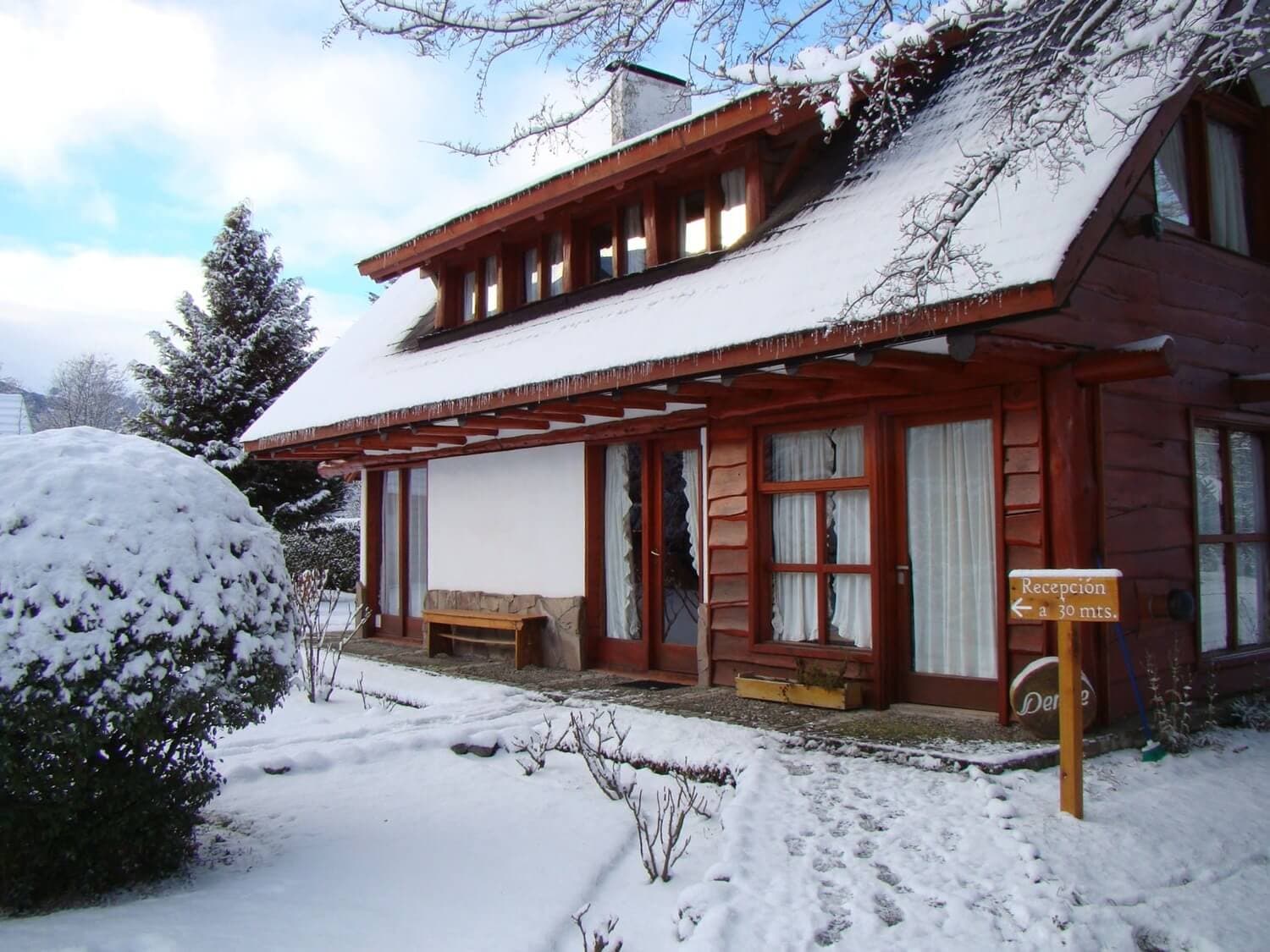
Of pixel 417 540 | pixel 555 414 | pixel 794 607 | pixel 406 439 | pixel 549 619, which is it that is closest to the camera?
pixel 794 607

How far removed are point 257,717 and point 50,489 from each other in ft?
4.15

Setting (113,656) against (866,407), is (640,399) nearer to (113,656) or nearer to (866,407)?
(866,407)

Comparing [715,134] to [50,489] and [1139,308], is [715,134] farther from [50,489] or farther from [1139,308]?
[50,489]

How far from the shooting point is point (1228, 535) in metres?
7.25

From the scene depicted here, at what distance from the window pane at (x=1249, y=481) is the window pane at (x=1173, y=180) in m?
1.73

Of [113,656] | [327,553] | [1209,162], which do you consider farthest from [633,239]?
[327,553]

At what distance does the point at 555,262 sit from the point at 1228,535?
6.83 metres

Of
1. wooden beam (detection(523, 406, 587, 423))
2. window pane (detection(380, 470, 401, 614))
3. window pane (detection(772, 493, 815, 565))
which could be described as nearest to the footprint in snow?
window pane (detection(772, 493, 815, 565))

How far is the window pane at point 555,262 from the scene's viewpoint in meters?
10.5

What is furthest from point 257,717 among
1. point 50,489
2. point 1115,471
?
point 1115,471

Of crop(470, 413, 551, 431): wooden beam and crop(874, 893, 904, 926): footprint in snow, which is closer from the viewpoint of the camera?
crop(874, 893, 904, 926): footprint in snow

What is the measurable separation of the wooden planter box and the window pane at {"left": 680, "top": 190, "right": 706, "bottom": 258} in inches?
156

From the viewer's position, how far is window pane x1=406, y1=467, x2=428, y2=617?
12.3 metres

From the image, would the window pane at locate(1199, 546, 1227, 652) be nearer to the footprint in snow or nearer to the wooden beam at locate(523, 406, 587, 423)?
the footprint in snow
